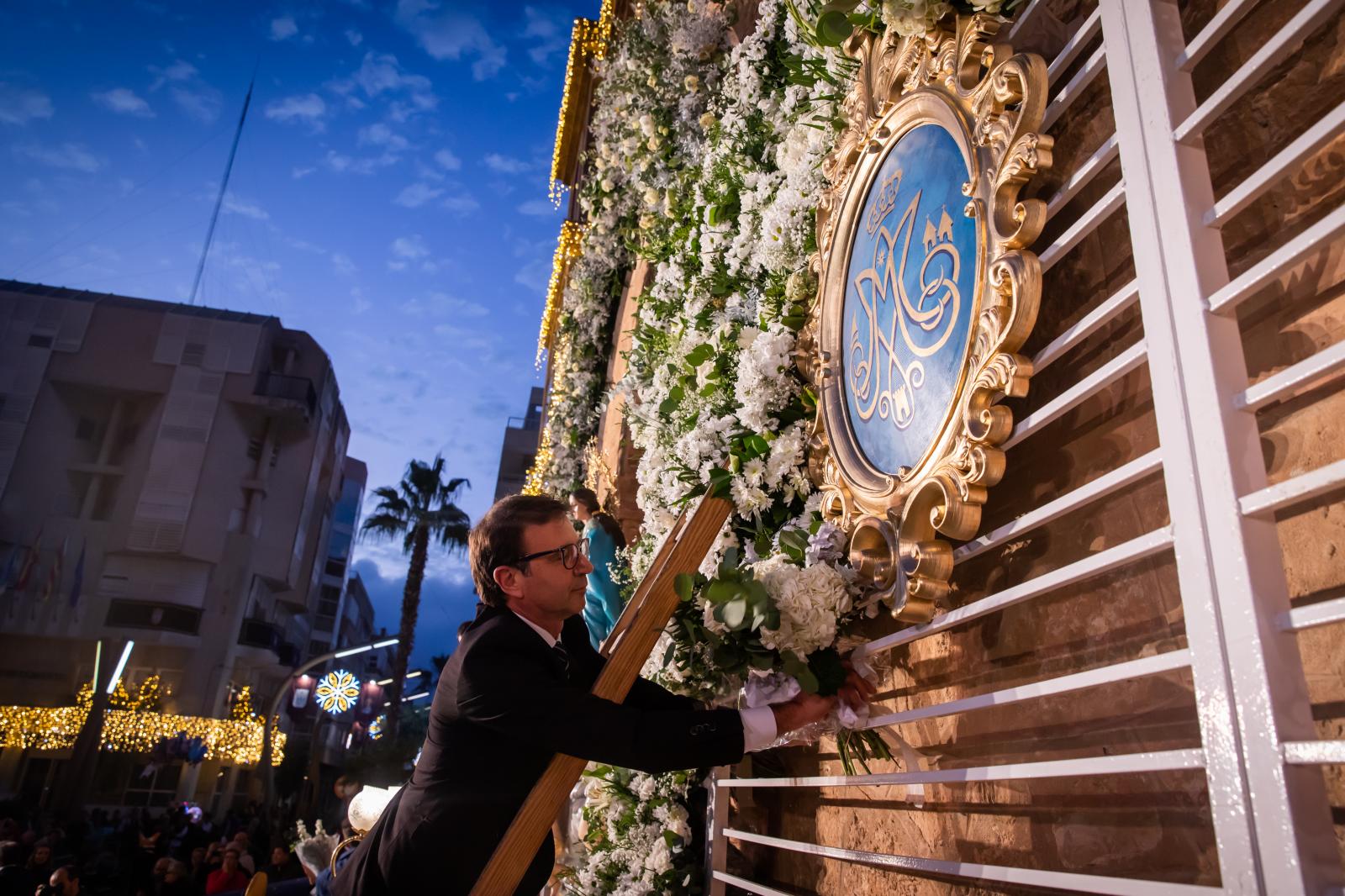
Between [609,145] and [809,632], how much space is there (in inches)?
239

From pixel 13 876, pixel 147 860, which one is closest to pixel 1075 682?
pixel 13 876

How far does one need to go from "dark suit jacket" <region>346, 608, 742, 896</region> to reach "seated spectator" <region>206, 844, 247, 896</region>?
837 centimetres

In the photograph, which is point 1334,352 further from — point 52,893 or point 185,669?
point 185,669

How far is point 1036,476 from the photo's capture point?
2047mm

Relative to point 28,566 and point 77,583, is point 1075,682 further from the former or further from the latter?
point 28,566

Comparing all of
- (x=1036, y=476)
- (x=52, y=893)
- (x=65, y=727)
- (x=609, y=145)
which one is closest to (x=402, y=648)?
(x=65, y=727)

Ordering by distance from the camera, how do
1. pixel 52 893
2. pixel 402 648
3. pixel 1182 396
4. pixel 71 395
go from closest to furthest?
pixel 1182 396 → pixel 52 893 → pixel 402 648 → pixel 71 395

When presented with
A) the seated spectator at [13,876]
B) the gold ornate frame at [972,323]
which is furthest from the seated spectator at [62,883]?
the gold ornate frame at [972,323]

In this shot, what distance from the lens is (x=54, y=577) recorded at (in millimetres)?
32781

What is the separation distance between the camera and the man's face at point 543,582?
2.76 metres

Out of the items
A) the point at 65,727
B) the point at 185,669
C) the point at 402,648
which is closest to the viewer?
the point at 402,648

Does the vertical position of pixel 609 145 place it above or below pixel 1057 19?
above

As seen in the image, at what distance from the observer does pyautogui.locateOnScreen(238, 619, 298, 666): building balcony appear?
3575cm

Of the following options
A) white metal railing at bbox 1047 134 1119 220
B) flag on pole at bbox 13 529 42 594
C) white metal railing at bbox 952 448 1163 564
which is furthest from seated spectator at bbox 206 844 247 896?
flag on pole at bbox 13 529 42 594
